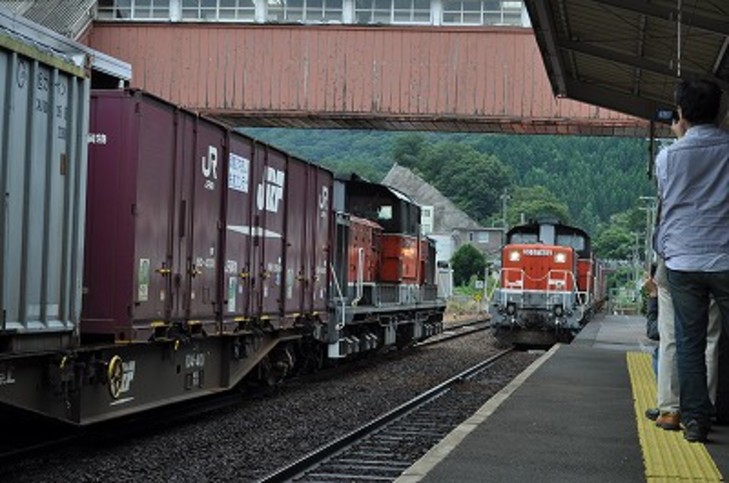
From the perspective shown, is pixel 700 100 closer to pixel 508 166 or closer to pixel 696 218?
pixel 696 218

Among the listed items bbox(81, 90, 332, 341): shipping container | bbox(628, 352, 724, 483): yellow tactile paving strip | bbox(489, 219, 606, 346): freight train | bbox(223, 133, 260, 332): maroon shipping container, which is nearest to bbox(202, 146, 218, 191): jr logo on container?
bbox(81, 90, 332, 341): shipping container

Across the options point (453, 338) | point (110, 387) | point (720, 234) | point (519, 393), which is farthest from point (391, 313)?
point (720, 234)

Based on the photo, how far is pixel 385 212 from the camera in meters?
23.9

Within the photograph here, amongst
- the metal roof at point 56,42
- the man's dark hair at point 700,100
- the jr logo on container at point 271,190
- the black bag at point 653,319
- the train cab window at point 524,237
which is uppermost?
the metal roof at point 56,42

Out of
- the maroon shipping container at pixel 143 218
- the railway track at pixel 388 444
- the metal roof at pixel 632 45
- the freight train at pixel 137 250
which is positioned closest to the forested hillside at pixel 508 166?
the metal roof at pixel 632 45

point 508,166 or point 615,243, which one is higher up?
point 508,166

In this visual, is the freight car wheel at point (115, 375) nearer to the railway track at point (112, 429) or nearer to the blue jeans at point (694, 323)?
the railway track at point (112, 429)

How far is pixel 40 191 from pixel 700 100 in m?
5.07

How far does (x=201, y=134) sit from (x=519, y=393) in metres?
4.49

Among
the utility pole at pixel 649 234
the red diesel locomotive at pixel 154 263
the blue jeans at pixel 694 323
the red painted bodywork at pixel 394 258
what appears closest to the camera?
the blue jeans at pixel 694 323

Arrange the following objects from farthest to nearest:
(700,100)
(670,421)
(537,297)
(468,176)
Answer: (468,176), (537,297), (670,421), (700,100)

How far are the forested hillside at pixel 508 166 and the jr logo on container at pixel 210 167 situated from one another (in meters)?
126

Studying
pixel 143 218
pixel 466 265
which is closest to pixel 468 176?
pixel 466 265

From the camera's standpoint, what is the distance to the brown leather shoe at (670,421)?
5.94 metres
